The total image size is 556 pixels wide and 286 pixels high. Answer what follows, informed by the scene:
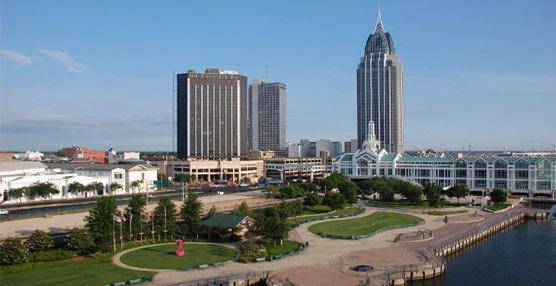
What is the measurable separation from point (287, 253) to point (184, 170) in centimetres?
11023

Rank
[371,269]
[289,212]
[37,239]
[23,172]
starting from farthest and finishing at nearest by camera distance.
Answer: [23,172]
[289,212]
[37,239]
[371,269]

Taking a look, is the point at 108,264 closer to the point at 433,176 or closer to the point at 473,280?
the point at 473,280

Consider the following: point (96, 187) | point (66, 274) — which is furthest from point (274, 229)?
point (96, 187)

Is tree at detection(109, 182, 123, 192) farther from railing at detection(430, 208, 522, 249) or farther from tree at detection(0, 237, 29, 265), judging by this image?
railing at detection(430, 208, 522, 249)

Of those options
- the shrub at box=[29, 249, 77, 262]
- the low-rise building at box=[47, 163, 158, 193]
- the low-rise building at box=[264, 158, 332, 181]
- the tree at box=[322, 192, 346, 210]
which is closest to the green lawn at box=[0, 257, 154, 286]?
the shrub at box=[29, 249, 77, 262]

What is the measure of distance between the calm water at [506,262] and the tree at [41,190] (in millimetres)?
76919

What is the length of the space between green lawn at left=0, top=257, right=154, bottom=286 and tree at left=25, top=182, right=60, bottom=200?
2121 inches

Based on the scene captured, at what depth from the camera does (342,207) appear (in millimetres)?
84562

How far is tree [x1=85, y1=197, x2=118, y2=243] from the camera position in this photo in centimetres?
5025

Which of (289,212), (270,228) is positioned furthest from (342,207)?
(270,228)

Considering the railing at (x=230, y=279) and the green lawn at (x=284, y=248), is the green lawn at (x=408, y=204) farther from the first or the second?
the railing at (x=230, y=279)

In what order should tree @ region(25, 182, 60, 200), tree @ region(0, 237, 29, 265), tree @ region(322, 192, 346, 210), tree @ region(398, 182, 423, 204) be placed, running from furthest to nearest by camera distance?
tree @ region(25, 182, 60, 200) → tree @ region(398, 182, 423, 204) → tree @ region(322, 192, 346, 210) → tree @ region(0, 237, 29, 265)

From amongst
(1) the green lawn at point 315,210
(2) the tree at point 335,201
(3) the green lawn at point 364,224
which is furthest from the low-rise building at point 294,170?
(3) the green lawn at point 364,224

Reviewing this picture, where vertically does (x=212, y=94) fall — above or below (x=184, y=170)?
above
